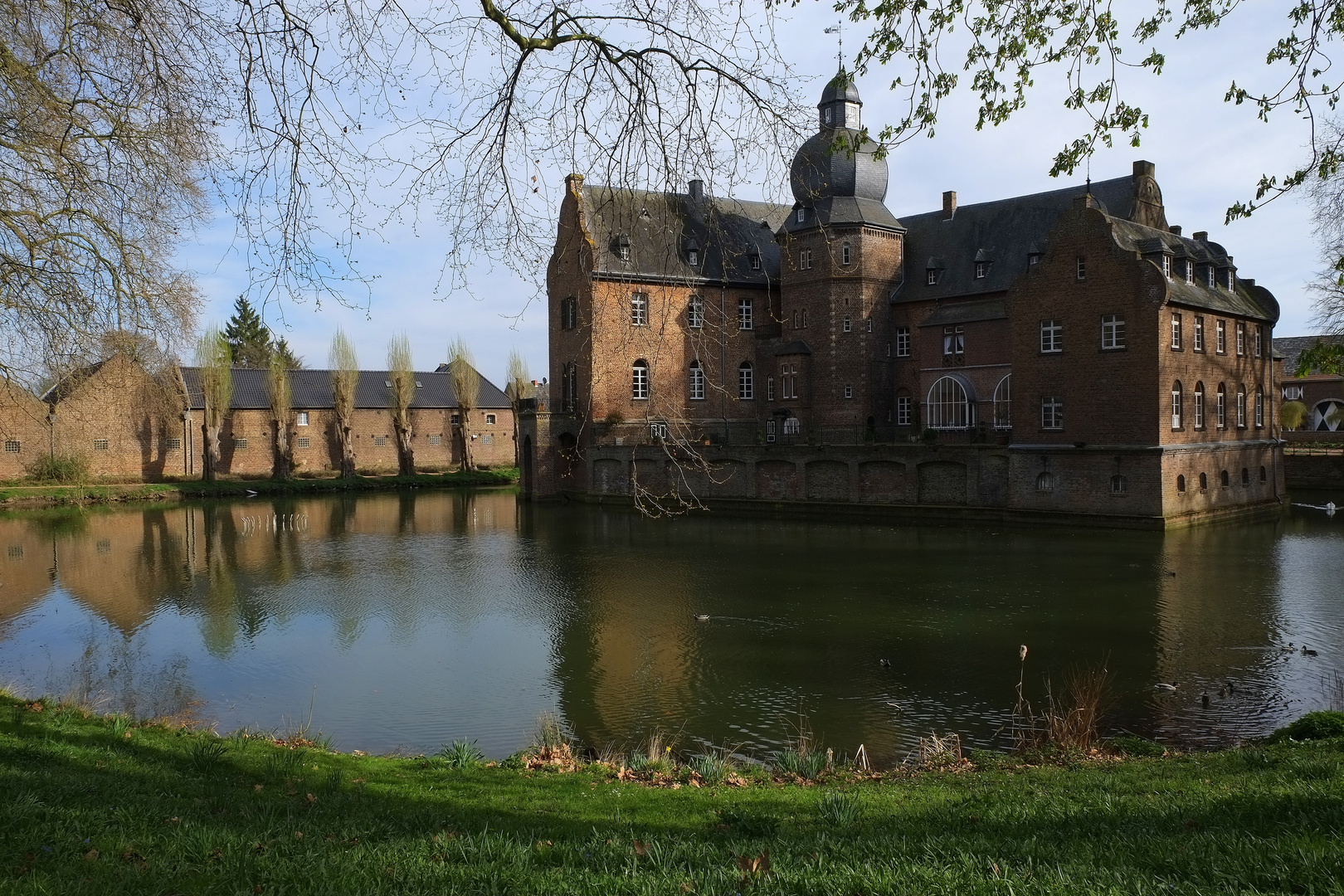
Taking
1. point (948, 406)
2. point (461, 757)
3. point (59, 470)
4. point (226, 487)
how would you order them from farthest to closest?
point (226, 487), point (59, 470), point (948, 406), point (461, 757)

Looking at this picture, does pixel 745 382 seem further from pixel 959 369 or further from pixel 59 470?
pixel 59 470

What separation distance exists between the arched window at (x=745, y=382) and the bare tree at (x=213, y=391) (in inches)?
975

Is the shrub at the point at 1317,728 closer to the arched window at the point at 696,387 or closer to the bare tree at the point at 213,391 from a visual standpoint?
the arched window at the point at 696,387

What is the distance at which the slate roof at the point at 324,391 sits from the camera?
163 ft

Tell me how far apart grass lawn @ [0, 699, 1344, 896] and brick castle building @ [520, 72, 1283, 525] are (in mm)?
14838

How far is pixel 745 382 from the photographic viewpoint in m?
39.6

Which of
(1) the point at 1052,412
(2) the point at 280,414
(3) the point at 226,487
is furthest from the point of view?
(2) the point at 280,414

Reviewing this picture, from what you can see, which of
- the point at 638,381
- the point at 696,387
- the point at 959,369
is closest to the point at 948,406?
the point at 959,369

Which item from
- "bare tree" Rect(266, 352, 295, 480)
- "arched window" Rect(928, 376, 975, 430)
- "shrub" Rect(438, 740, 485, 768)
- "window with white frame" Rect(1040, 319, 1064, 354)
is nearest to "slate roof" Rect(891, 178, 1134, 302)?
"arched window" Rect(928, 376, 975, 430)

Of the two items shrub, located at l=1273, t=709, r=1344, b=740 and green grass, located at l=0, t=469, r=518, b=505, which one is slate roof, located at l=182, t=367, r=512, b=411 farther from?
shrub, located at l=1273, t=709, r=1344, b=740

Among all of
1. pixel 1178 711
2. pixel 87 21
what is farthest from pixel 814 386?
pixel 87 21

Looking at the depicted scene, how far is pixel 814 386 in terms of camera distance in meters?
37.2

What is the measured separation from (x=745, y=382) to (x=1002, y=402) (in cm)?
1029

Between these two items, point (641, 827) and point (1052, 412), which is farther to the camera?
point (1052, 412)
